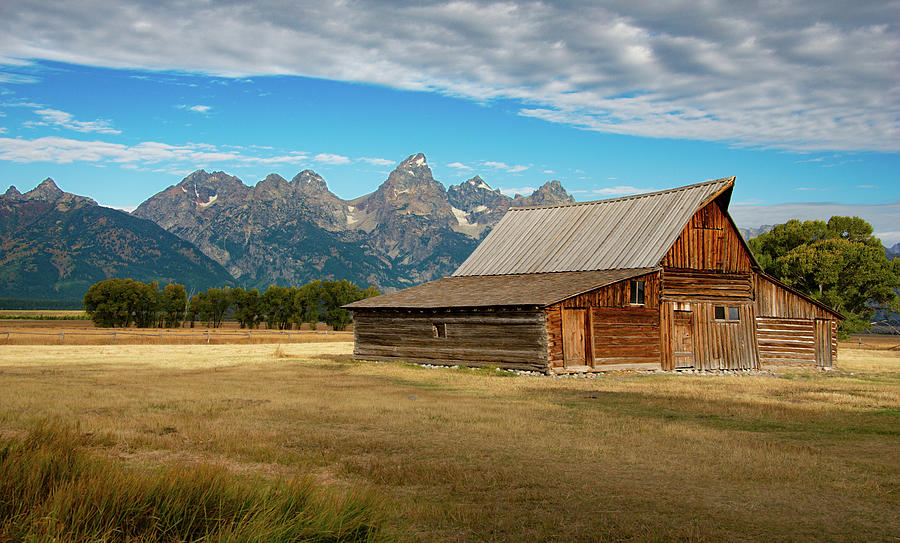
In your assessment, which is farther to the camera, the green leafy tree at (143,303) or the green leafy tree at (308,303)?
the green leafy tree at (308,303)

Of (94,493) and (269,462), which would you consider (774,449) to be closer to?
(269,462)

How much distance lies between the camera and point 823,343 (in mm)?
35844

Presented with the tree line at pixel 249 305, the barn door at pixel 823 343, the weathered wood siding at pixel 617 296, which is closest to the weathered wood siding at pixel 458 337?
the weathered wood siding at pixel 617 296

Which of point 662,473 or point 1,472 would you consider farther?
point 662,473

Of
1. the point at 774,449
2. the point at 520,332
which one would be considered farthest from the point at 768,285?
Result: the point at 774,449

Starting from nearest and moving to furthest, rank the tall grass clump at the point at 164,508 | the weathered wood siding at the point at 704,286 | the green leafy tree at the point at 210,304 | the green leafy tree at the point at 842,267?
the tall grass clump at the point at 164,508
the weathered wood siding at the point at 704,286
the green leafy tree at the point at 842,267
the green leafy tree at the point at 210,304

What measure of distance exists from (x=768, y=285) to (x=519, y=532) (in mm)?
31941

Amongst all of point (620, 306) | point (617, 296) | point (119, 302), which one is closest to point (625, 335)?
point (620, 306)

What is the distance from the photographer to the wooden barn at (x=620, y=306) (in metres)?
28.4

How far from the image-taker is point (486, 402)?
17875 mm

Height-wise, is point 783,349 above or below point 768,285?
below

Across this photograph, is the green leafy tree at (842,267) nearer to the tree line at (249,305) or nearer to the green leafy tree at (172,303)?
the tree line at (249,305)

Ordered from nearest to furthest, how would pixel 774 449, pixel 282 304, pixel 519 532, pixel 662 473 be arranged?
pixel 519 532 < pixel 662 473 < pixel 774 449 < pixel 282 304

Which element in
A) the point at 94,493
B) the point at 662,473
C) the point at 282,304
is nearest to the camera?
the point at 94,493
